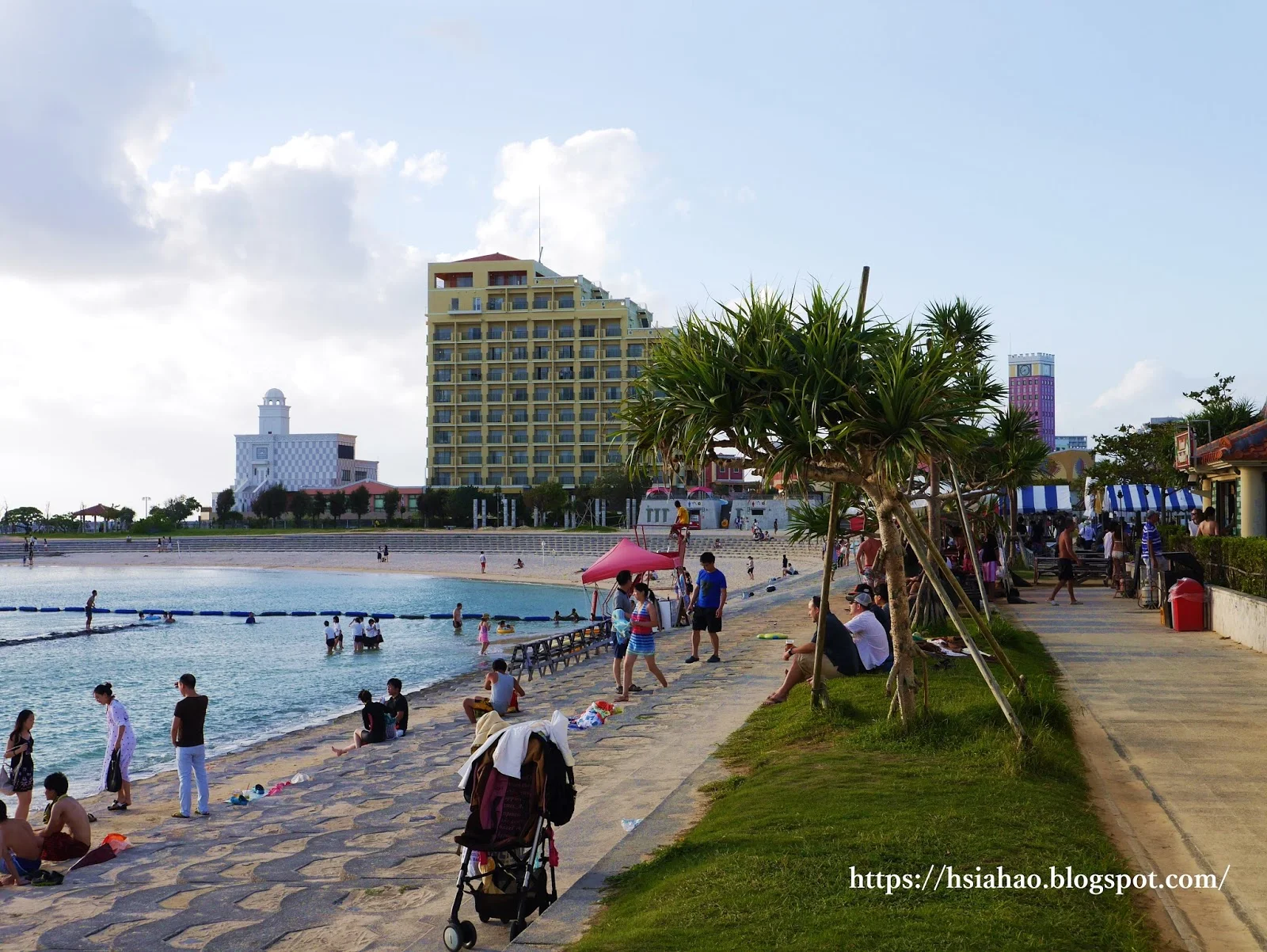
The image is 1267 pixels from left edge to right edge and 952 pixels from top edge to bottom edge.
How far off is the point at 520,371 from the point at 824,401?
103410 millimetres

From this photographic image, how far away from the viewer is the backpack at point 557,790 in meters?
6.21

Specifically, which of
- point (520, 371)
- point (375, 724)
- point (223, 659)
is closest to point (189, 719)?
point (375, 724)

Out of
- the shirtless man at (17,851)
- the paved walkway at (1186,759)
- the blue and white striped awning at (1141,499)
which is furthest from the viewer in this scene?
the blue and white striped awning at (1141,499)

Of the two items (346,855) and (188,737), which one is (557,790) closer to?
(346,855)

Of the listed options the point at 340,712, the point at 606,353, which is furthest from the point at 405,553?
the point at 340,712

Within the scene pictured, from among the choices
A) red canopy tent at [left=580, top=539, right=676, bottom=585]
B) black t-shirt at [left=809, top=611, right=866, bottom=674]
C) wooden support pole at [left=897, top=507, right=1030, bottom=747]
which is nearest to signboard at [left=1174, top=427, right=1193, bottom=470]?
red canopy tent at [left=580, top=539, right=676, bottom=585]

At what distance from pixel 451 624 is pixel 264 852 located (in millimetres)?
31533

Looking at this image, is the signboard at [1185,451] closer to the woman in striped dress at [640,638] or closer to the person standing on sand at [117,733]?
the woman in striped dress at [640,638]

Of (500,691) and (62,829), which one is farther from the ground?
(500,691)

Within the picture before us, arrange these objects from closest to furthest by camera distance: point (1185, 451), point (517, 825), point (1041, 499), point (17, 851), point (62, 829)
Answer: point (517, 825), point (17, 851), point (62, 829), point (1185, 451), point (1041, 499)

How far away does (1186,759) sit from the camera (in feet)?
28.6

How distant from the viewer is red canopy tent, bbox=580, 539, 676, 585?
21.1 meters

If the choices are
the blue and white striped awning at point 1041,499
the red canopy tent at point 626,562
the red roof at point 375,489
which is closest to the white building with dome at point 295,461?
the red roof at point 375,489

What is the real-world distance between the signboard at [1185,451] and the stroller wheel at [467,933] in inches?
872
